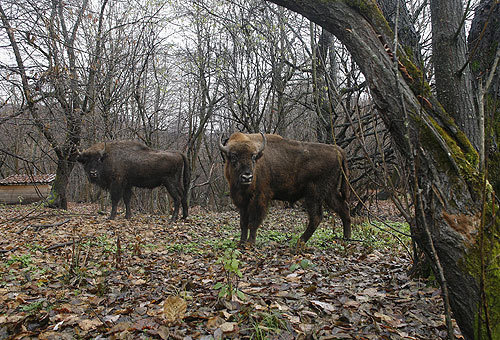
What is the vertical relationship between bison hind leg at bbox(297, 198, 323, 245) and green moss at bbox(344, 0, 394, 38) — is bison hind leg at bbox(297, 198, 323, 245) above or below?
below

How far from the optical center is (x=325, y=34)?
455 inches

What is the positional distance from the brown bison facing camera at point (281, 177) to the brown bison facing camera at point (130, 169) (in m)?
4.74

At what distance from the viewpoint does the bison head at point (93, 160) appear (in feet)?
35.8

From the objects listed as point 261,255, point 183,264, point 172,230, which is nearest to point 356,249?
point 261,255

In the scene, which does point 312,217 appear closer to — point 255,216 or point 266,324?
point 255,216

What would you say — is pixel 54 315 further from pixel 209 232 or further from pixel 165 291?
pixel 209 232

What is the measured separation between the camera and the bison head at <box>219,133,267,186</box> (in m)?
6.35

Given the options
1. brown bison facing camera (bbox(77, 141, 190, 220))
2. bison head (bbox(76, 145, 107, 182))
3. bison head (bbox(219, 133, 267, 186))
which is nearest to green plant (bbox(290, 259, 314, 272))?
bison head (bbox(219, 133, 267, 186))

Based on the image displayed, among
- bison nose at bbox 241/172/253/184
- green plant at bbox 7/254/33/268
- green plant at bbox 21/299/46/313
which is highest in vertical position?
bison nose at bbox 241/172/253/184

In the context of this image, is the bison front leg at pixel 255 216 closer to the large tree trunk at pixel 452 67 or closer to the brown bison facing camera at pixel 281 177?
the brown bison facing camera at pixel 281 177

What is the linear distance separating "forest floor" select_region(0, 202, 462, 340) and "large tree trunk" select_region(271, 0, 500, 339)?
14.9 inches

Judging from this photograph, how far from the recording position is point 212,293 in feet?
12.7

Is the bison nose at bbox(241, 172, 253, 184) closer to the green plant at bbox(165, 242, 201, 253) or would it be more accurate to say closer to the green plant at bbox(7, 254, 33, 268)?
the green plant at bbox(165, 242, 201, 253)

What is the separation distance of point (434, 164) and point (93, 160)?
10.6 metres
